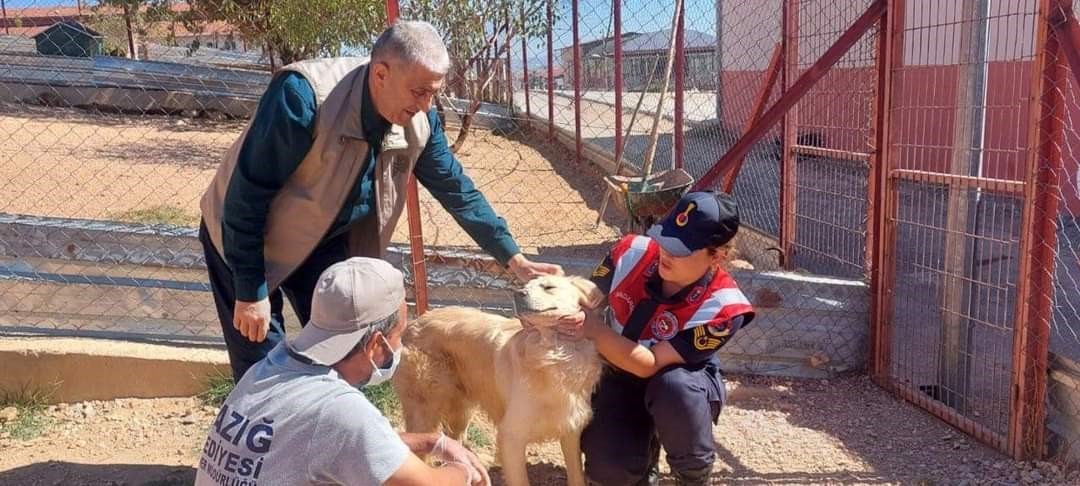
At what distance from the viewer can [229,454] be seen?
1.83 m

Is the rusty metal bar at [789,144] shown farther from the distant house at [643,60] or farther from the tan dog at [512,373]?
the tan dog at [512,373]

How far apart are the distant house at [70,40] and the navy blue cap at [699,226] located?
581 inches

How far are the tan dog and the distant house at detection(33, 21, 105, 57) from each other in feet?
45.9

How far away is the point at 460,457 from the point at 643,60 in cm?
766

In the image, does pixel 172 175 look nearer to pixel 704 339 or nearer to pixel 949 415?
pixel 704 339

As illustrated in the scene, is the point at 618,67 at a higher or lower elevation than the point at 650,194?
higher

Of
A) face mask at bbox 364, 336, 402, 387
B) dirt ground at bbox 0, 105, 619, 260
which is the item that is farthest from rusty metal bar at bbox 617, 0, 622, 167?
face mask at bbox 364, 336, 402, 387

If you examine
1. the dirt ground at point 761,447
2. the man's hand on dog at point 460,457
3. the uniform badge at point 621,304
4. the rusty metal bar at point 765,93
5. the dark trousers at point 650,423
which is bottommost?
the dirt ground at point 761,447

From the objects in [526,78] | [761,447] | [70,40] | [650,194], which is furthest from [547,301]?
[70,40]

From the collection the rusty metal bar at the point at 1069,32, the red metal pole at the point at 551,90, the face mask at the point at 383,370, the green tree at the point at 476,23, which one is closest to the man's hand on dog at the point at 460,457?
the face mask at the point at 383,370

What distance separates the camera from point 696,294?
9.41 feet

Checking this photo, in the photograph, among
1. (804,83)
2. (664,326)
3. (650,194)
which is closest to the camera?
(664,326)

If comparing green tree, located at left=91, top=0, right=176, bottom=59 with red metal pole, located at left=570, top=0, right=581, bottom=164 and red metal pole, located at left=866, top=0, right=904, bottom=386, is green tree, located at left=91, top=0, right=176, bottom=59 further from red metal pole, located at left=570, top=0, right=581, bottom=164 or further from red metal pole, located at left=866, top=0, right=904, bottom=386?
red metal pole, located at left=866, top=0, right=904, bottom=386

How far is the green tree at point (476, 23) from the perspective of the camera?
7.38 meters
